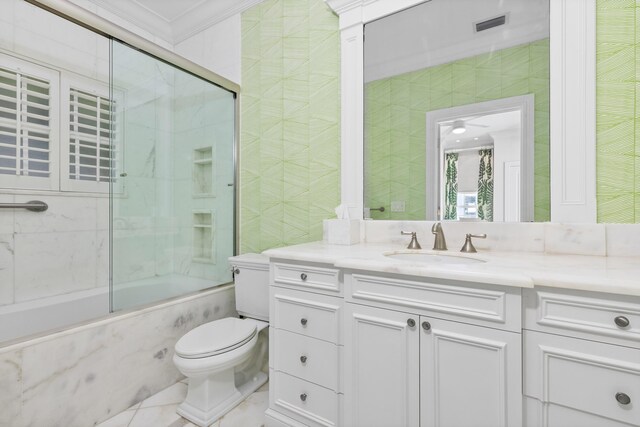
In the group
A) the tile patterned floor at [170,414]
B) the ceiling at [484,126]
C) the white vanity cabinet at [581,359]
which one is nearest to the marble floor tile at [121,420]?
the tile patterned floor at [170,414]

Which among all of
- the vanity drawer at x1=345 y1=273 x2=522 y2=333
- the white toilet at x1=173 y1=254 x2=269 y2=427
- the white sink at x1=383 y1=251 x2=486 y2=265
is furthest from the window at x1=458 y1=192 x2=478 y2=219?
the white toilet at x1=173 y1=254 x2=269 y2=427

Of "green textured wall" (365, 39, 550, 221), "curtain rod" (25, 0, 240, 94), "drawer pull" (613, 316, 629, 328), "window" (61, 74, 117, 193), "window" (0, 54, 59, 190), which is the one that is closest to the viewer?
"drawer pull" (613, 316, 629, 328)

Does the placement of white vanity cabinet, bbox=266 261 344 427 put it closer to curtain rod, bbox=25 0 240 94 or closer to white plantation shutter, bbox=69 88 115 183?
curtain rod, bbox=25 0 240 94

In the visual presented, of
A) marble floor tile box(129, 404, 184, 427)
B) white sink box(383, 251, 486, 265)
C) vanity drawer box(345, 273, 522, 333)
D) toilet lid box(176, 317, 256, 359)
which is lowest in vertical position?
marble floor tile box(129, 404, 184, 427)

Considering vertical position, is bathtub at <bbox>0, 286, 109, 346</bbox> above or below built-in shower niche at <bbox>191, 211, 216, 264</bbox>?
below

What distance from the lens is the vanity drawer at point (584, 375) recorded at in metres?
0.75

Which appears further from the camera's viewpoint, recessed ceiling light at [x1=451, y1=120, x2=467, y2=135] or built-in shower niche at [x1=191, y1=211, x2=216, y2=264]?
built-in shower niche at [x1=191, y1=211, x2=216, y2=264]

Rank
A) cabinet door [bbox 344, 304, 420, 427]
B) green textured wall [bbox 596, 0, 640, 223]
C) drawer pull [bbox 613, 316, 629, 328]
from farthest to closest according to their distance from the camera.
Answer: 1. green textured wall [bbox 596, 0, 640, 223]
2. cabinet door [bbox 344, 304, 420, 427]
3. drawer pull [bbox 613, 316, 629, 328]

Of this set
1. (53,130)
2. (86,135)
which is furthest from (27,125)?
(86,135)

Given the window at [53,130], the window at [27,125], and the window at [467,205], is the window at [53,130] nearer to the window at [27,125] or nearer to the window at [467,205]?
the window at [27,125]

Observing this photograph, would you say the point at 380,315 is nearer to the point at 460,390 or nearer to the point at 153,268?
the point at 460,390

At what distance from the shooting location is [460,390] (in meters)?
0.94

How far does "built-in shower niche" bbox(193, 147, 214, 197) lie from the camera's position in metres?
2.21

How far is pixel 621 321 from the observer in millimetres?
743
